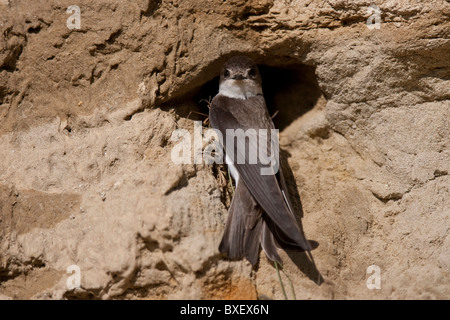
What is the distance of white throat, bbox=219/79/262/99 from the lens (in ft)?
9.32

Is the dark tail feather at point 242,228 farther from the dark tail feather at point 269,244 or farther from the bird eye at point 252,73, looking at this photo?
the bird eye at point 252,73

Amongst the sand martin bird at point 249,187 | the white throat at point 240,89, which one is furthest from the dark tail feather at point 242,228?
the white throat at point 240,89

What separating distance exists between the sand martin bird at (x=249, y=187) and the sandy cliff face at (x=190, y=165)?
0.06m

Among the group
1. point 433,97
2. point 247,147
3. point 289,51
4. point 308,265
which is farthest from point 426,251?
point 289,51

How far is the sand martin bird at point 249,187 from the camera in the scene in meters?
2.23

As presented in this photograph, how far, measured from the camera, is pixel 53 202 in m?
2.32

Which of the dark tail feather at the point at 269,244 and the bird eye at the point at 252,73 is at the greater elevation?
the bird eye at the point at 252,73

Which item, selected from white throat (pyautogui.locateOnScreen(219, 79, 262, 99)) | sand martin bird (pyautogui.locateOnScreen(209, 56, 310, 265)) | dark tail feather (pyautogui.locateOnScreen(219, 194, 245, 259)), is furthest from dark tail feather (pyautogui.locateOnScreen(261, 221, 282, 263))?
white throat (pyautogui.locateOnScreen(219, 79, 262, 99))

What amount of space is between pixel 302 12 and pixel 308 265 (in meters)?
1.16

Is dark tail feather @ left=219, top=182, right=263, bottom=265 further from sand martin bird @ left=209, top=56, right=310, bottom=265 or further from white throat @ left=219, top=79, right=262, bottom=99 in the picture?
white throat @ left=219, top=79, right=262, bottom=99

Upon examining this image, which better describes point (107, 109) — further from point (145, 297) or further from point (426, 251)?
point (426, 251)

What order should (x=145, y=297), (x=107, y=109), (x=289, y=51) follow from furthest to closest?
1. (x=289, y=51)
2. (x=107, y=109)
3. (x=145, y=297)

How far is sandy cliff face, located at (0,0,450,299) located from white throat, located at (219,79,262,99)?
0.11m

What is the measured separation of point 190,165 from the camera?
2.37 meters
